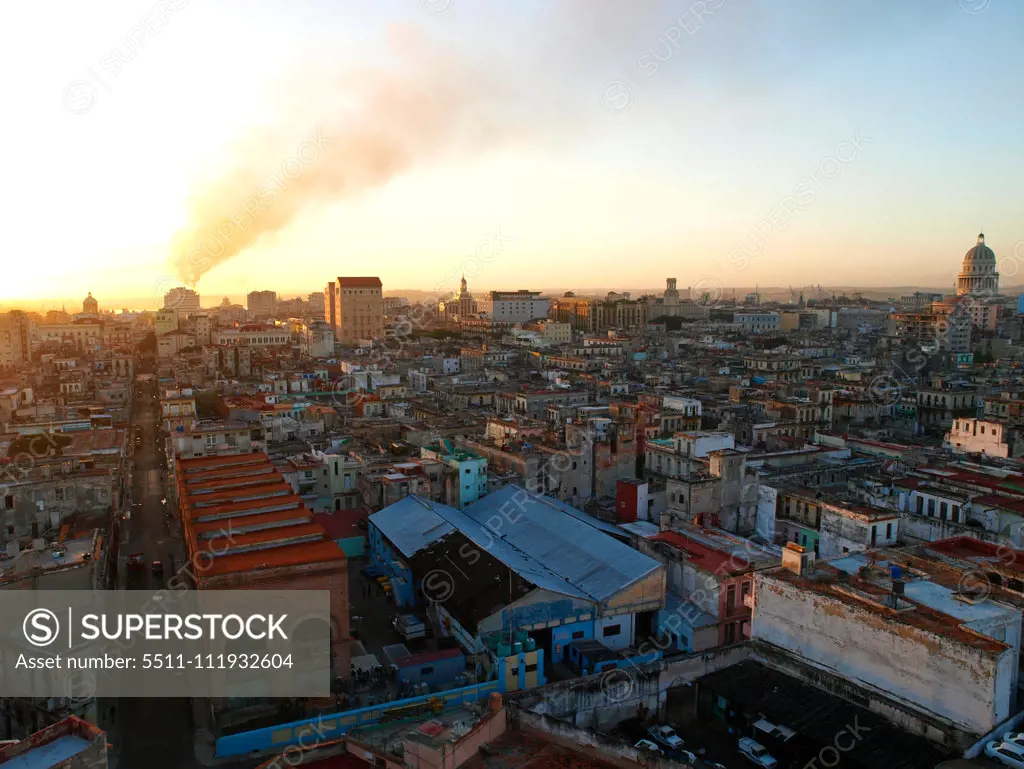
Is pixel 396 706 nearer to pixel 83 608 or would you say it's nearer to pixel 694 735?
pixel 694 735

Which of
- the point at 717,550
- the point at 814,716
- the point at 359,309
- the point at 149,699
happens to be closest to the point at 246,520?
the point at 149,699

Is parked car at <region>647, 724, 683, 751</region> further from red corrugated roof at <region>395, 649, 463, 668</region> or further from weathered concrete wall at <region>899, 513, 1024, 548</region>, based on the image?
weathered concrete wall at <region>899, 513, 1024, 548</region>

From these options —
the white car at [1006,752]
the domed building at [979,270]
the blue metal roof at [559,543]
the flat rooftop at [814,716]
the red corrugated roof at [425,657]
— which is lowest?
the red corrugated roof at [425,657]

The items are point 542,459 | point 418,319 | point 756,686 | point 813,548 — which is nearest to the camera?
point 756,686

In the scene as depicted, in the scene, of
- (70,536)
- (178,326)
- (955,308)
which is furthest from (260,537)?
(955,308)

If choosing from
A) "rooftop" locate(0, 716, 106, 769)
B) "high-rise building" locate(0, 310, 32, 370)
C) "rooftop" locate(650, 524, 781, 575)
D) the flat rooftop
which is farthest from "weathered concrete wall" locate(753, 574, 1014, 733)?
"high-rise building" locate(0, 310, 32, 370)

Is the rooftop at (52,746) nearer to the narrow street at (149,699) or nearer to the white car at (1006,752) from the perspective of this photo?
the narrow street at (149,699)

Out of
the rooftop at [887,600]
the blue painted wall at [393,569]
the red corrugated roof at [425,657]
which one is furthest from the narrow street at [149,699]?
the rooftop at [887,600]
